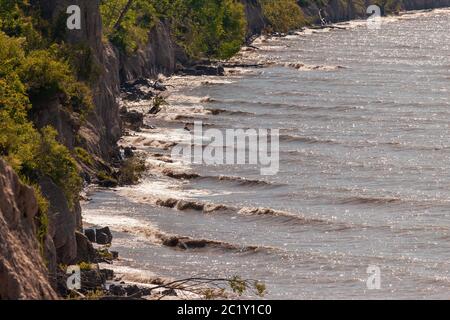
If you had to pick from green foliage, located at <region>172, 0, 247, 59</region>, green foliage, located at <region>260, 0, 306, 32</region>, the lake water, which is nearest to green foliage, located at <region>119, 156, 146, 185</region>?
the lake water

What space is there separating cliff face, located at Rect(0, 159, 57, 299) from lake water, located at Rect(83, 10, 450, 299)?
48.7 feet

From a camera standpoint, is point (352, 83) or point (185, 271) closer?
point (185, 271)

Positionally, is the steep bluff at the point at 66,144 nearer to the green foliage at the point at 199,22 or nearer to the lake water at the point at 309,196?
the green foliage at the point at 199,22

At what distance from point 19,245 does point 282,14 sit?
14676 centimetres

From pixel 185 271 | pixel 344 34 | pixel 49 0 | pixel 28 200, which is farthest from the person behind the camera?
pixel 344 34

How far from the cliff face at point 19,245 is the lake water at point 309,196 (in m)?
14.8

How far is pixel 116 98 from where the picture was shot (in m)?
76.2

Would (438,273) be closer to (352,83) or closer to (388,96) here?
(388,96)

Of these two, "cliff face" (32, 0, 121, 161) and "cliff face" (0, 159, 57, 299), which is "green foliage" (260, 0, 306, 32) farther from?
"cliff face" (0, 159, 57, 299)

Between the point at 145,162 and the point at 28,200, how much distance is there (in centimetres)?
3805

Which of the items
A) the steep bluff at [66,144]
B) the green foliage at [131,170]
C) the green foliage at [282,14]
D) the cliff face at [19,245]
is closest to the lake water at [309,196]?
the green foliage at [131,170]

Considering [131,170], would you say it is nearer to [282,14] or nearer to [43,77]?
[43,77]

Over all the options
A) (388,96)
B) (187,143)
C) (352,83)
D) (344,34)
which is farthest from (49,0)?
(344,34)

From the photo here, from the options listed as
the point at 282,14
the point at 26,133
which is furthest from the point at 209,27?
the point at 26,133
